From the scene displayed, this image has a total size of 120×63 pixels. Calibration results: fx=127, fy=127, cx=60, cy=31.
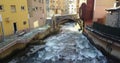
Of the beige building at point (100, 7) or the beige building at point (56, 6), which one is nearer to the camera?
the beige building at point (100, 7)

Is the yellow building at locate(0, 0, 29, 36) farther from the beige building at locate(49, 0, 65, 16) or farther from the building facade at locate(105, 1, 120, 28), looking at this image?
the beige building at locate(49, 0, 65, 16)

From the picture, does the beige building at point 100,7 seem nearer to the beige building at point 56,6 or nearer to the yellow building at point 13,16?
the yellow building at point 13,16

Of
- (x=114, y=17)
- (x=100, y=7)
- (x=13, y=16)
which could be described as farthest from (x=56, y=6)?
(x=114, y=17)

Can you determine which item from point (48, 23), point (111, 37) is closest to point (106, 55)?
point (111, 37)

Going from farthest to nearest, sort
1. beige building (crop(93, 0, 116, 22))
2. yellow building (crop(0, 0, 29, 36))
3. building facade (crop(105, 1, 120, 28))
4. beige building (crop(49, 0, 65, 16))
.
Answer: beige building (crop(49, 0, 65, 16))
beige building (crop(93, 0, 116, 22))
yellow building (crop(0, 0, 29, 36))
building facade (crop(105, 1, 120, 28))

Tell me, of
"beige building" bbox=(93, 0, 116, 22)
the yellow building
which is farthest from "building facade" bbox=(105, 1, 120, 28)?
the yellow building

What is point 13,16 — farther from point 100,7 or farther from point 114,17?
point 100,7

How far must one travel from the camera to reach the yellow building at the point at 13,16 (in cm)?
1653

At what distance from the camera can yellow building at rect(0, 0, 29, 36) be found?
16.5 m

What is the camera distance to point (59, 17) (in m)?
40.1

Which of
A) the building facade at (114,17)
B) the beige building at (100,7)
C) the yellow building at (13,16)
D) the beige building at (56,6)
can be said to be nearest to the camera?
the building facade at (114,17)

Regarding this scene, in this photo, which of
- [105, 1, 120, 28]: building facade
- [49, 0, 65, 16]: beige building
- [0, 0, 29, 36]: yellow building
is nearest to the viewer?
[105, 1, 120, 28]: building facade

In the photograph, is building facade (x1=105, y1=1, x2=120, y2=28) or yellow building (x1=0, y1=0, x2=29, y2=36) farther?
yellow building (x1=0, y1=0, x2=29, y2=36)

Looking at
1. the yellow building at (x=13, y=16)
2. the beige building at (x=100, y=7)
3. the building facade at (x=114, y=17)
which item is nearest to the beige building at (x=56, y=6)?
the yellow building at (x=13, y=16)
